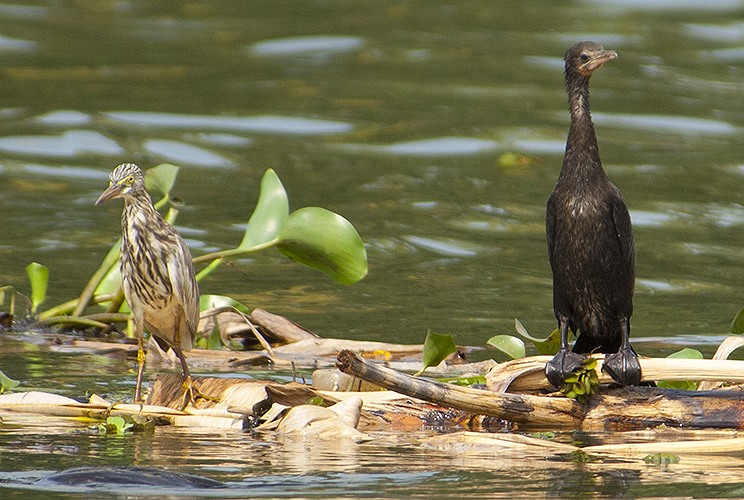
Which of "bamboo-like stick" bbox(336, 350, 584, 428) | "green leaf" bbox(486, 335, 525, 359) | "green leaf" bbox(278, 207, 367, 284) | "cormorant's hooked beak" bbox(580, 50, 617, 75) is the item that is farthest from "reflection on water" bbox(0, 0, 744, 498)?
"cormorant's hooked beak" bbox(580, 50, 617, 75)

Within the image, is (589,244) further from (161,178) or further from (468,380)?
(161,178)

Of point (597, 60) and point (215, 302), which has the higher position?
point (597, 60)

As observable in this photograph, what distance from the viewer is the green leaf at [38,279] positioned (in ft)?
20.2

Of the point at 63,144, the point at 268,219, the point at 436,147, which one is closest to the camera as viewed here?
the point at 268,219

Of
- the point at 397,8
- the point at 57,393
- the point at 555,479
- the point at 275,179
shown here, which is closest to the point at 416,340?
the point at 275,179

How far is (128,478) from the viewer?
3.37 meters

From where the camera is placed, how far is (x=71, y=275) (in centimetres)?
780

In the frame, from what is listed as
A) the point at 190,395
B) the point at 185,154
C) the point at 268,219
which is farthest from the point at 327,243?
the point at 185,154

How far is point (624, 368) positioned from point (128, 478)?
1.97 metres

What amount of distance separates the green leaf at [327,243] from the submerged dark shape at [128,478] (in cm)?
238

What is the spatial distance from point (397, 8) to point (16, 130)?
6405 millimetres

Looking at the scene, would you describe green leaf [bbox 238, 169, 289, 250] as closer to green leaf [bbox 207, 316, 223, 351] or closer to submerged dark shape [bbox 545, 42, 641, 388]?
green leaf [bbox 207, 316, 223, 351]

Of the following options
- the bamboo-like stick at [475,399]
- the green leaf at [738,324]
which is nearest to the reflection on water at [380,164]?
the bamboo-like stick at [475,399]

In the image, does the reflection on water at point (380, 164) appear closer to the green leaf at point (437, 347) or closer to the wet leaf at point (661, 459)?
the wet leaf at point (661, 459)
